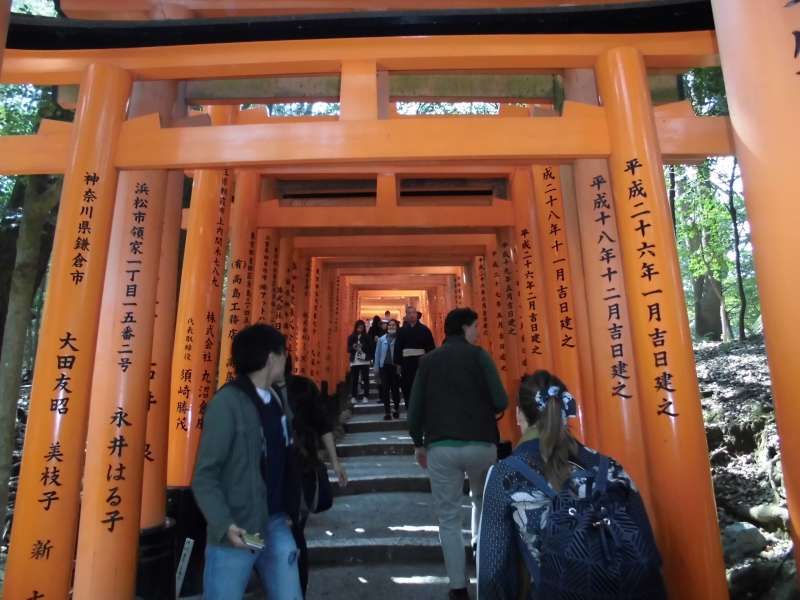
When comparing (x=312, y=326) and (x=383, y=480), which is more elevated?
(x=312, y=326)

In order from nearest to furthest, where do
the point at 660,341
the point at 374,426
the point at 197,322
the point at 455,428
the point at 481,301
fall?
the point at 660,341 → the point at 455,428 → the point at 197,322 → the point at 374,426 → the point at 481,301

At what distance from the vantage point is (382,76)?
3.32m

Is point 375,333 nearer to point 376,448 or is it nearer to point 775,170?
point 376,448

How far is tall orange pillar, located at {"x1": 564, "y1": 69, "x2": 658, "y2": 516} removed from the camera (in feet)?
10.5

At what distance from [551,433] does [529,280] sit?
3.52m

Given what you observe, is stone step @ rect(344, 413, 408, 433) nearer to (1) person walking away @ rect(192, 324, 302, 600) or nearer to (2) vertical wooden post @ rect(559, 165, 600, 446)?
(2) vertical wooden post @ rect(559, 165, 600, 446)

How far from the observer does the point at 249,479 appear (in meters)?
1.89

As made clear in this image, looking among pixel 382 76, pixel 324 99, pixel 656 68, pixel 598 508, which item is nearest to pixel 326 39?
pixel 382 76

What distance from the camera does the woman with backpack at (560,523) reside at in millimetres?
1522

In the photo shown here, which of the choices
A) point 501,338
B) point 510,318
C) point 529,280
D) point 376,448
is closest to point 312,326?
point 376,448

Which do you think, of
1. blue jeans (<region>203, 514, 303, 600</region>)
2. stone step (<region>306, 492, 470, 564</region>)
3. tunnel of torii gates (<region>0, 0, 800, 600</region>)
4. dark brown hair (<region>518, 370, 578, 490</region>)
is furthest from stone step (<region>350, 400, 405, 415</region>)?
dark brown hair (<region>518, 370, 578, 490</region>)

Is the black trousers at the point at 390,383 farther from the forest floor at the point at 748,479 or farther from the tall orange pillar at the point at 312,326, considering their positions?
the forest floor at the point at 748,479

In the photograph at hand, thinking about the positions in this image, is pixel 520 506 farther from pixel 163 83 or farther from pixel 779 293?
pixel 163 83

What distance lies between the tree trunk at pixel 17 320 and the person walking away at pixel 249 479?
407cm
